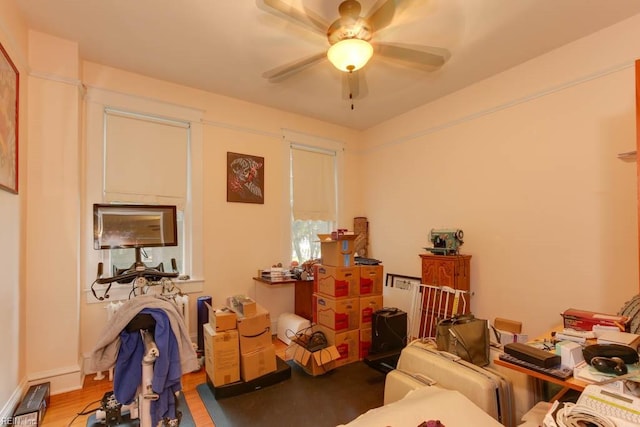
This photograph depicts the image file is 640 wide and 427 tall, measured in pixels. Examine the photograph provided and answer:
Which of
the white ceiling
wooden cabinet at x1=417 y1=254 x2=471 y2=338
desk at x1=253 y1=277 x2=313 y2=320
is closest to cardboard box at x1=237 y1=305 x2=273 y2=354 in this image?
desk at x1=253 y1=277 x2=313 y2=320

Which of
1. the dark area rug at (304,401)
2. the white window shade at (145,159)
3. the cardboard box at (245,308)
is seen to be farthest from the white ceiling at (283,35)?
the dark area rug at (304,401)

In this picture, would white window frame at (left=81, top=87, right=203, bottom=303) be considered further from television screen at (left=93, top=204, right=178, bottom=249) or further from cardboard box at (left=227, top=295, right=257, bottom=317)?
cardboard box at (left=227, top=295, right=257, bottom=317)

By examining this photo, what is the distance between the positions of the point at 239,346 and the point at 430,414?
1839 mm

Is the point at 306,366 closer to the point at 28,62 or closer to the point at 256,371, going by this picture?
the point at 256,371

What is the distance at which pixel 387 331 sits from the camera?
10.6 feet

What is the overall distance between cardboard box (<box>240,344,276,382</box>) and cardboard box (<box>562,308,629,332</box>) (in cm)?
229

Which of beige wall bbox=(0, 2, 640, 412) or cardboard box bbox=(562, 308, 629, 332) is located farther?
beige wall bbox=(0, 2, 640, 412)

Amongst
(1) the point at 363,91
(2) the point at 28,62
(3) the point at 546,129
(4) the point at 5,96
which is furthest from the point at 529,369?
(2) the point at 28,62

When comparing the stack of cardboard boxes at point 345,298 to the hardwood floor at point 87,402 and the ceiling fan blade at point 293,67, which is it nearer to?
the hardwood floor at point 87,402

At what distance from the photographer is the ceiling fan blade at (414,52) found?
216 centimetres

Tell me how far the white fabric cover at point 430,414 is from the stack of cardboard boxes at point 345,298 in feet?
5.68

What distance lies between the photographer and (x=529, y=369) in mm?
1505

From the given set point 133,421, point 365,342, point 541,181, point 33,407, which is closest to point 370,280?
point 365,342

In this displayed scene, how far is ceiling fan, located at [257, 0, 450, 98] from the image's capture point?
1866 millimetres
